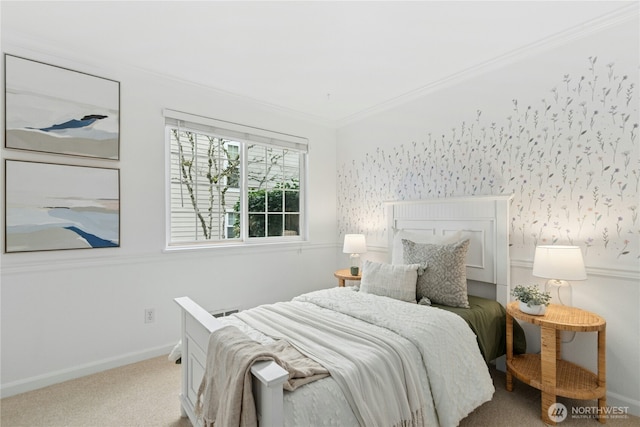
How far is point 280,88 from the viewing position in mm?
3150

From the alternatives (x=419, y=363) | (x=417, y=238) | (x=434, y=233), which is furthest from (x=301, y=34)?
(x=419, y=363)

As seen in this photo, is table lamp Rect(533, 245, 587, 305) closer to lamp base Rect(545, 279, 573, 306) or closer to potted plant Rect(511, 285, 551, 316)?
potted plant Rect(511, 285, 551, 316)

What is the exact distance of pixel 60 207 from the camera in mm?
2367

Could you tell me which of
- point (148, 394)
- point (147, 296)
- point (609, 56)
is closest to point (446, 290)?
point (609, 56)

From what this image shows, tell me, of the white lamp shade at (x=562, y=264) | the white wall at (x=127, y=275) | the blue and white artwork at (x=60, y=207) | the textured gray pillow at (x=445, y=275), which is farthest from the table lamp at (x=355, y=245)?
the blue and white artwork at (x=60, y=207)

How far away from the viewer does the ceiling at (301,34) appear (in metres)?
1.98

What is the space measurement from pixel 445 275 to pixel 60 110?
10.3ft

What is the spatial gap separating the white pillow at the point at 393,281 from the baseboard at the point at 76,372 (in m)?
1.94

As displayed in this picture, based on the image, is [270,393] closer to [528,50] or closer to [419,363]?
[419,363]

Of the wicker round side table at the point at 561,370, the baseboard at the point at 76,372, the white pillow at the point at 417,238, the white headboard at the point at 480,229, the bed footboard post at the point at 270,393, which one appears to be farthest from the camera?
the white pillow at the point at 417,238

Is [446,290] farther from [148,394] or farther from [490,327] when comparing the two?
[148,394]

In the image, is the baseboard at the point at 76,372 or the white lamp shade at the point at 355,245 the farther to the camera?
the white lamp shade at the point at 355,245

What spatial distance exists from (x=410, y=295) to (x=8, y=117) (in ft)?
10.2

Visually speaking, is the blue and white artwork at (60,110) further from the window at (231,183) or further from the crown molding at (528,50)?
the crown molding at (528,50)
